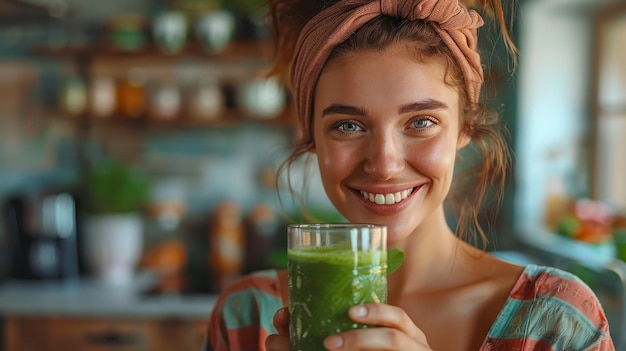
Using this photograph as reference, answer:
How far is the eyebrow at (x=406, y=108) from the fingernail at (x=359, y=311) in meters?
0.27

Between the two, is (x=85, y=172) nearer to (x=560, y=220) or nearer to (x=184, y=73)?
(x=184, y=73)

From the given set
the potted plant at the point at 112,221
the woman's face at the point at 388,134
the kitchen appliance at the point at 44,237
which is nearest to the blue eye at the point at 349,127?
the woman's face at the point at 388,134

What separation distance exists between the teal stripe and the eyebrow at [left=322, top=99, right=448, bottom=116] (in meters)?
0.40

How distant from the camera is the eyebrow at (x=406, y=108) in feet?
2.86

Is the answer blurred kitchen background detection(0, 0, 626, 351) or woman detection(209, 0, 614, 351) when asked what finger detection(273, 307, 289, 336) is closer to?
woman detection(209, 0, 614, 351)

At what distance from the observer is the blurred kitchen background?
292 centimetres

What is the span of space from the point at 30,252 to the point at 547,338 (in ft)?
9.31

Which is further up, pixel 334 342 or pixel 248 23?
pixel 248 23

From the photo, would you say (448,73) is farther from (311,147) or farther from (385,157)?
(311,147)

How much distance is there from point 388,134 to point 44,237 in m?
2.72

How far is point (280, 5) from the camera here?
112 cm

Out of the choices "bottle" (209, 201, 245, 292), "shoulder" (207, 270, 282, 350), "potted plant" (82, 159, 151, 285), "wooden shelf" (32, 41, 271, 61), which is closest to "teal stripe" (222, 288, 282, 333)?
"shoulder" (207, 270, 282, 350)

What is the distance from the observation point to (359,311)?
2.45 ft

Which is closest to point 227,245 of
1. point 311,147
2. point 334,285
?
point 311,147
